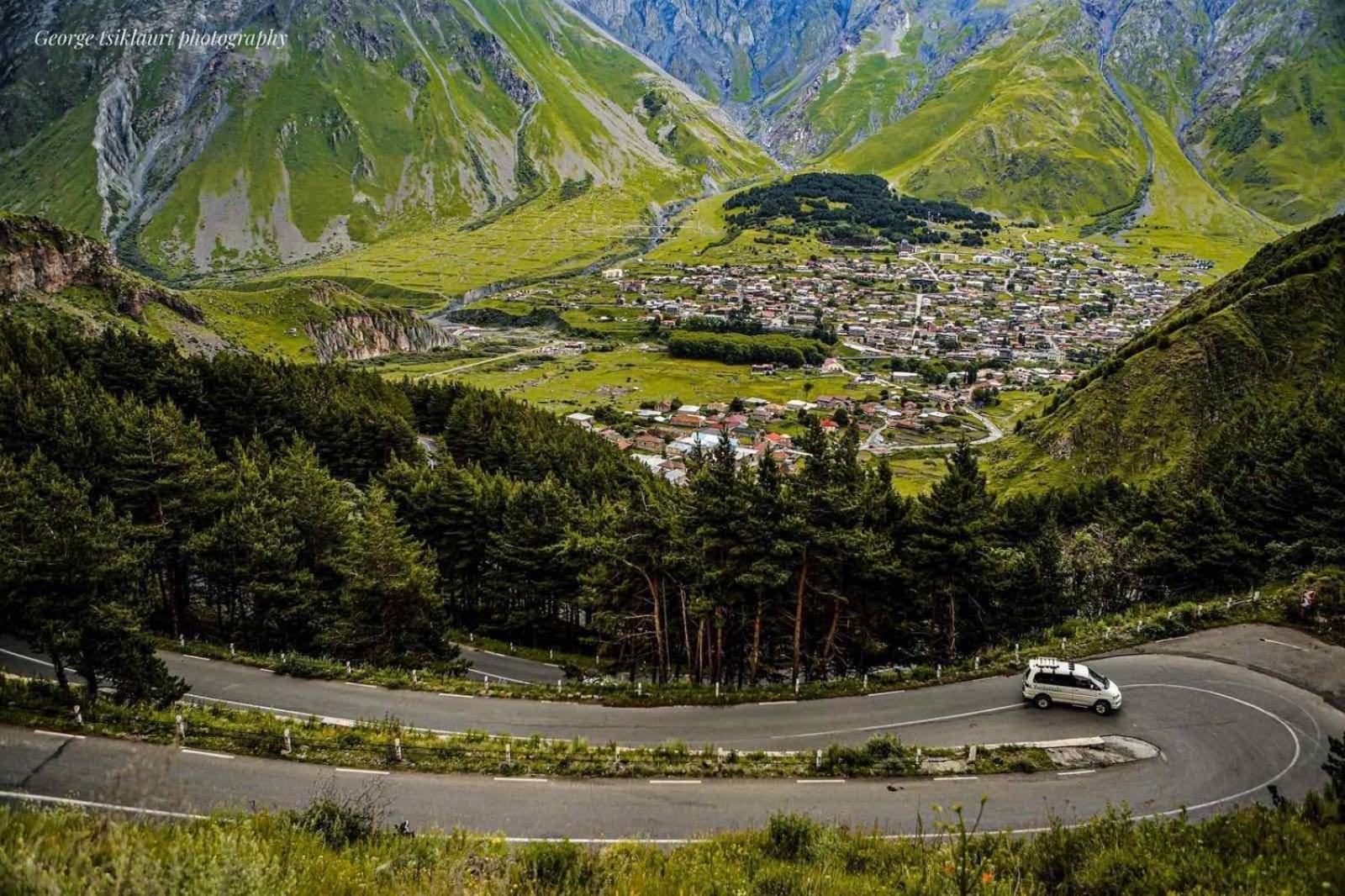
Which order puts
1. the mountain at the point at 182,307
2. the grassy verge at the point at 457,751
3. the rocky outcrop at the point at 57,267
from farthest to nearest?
1. the mountain at the point at 182,307
2. the rocky outcrop at the point at 57,267
3. the grassy verge at the point at 457,751

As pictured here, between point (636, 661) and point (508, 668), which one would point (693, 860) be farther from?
point (508, 668)

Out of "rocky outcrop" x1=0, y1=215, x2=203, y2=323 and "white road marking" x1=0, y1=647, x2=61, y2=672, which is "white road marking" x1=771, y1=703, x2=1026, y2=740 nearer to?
"white road marking" x1=0, y1=647, x2=61, y2=672

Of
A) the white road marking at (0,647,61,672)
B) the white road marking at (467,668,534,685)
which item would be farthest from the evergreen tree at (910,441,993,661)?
the white road marking at (0,647,61,672)

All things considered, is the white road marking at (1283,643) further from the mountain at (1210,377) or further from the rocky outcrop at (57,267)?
the rocky outcrop at (57,267)

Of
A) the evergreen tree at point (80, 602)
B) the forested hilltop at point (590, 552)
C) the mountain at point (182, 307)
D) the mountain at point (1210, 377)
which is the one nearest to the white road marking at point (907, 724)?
the forested hilltop at point (590, 552)

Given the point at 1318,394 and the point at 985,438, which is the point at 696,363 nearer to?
the point at 985,438

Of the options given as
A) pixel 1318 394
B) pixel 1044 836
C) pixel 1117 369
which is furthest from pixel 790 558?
pixel 1117 369

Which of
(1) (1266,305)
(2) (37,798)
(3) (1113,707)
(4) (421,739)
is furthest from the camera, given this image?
(1) (1266,305)
